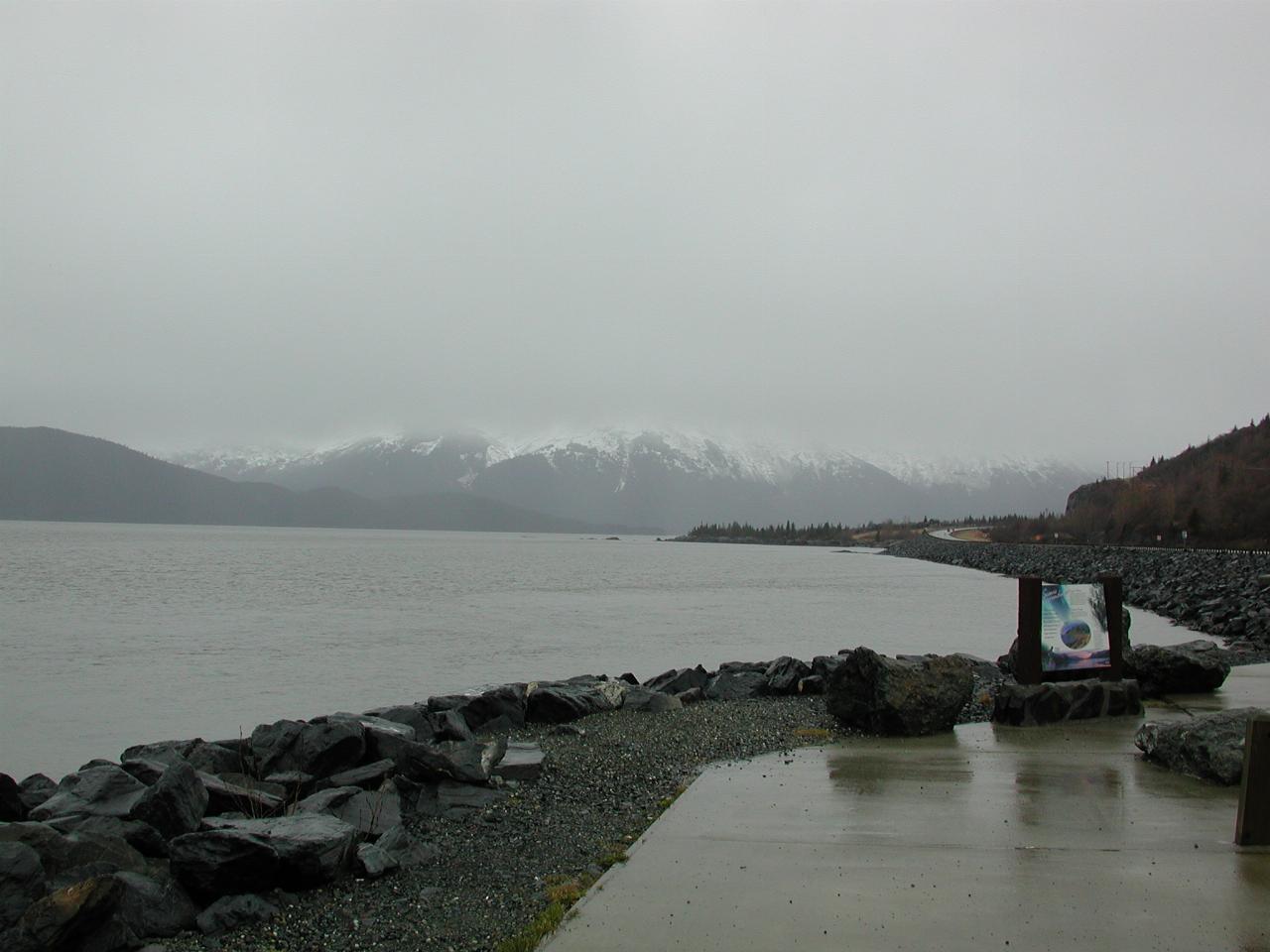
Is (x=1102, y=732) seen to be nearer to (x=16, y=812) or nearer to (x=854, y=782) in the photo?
(x=854, y=782)

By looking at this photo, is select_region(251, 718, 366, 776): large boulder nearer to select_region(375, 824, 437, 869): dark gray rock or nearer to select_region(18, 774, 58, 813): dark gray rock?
select_region(18, 774, 58, 813): dark gray rock

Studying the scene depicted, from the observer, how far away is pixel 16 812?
Answer: 8.36 metres

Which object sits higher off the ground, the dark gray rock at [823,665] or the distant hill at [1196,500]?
the distant hill at [1196,500]

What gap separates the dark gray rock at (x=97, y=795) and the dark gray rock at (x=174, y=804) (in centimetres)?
31

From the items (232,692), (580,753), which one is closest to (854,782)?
(580,753)

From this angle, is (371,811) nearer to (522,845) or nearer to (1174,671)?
(522,845)

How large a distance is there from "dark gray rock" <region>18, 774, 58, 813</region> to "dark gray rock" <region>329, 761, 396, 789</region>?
2.62 metres

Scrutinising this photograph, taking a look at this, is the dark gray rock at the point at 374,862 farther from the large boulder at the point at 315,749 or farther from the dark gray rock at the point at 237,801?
the large boulder at the point at 315,749

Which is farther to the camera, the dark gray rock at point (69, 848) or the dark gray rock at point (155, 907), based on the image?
the dark gray rock at point (69, 848)

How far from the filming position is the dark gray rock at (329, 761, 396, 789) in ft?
29.3

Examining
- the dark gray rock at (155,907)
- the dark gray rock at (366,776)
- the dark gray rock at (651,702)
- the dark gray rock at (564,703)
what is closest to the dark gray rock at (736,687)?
the dark gray rock at (651,702)

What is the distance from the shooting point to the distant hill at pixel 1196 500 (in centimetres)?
7612

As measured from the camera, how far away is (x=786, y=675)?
50.7 feet

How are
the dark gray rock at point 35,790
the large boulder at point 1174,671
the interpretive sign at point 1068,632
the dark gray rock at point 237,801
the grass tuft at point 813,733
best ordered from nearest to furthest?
the dark gray rock at point 237,801 < the dark gray rock at point 35,790 < the grass tuft at point 813,733 < the interpretive sign at point 1068,632 < the large boulder at point 1174,671
